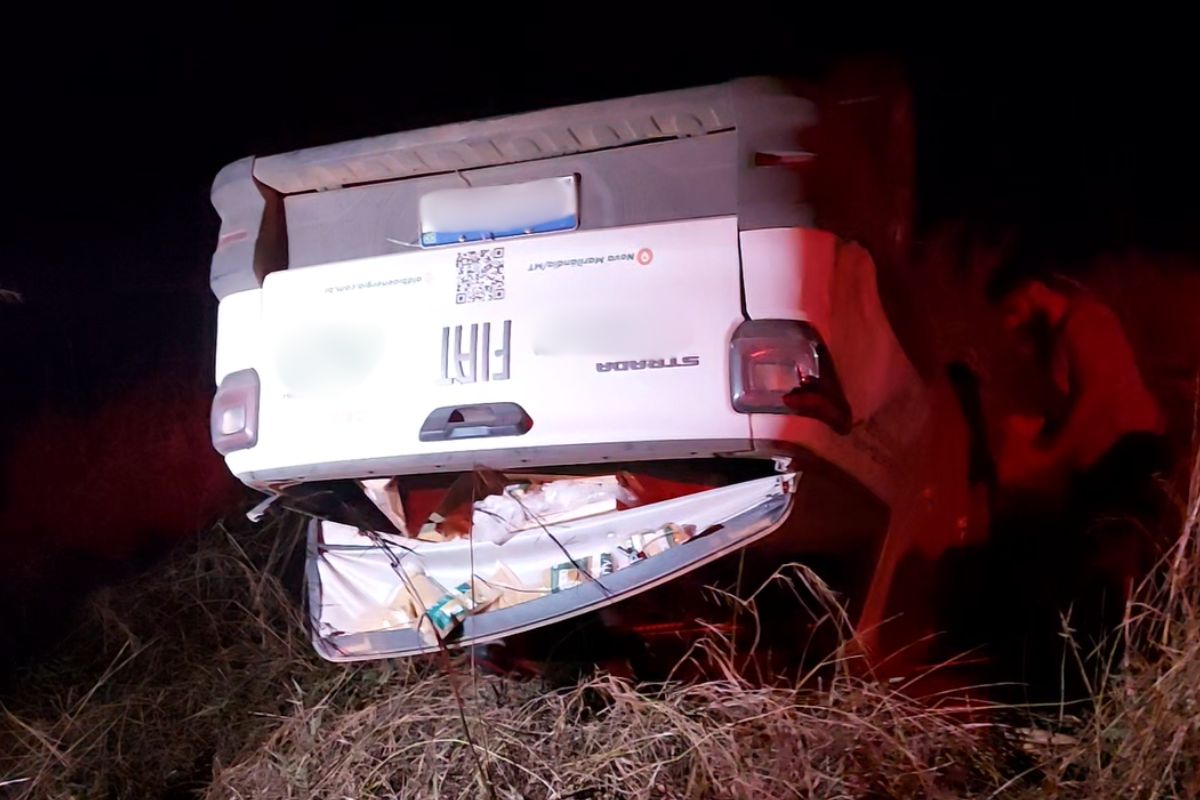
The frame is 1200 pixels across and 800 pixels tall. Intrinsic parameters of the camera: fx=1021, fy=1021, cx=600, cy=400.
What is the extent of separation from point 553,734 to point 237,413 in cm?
146

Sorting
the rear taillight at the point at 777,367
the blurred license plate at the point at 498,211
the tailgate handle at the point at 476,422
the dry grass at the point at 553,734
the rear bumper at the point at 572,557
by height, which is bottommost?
the dry grass at the point at 553,734

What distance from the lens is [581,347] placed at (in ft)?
9.58

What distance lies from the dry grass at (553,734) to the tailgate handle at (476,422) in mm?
723

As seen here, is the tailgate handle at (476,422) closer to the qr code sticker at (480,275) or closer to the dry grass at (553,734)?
the qr code sticker at (480,275)

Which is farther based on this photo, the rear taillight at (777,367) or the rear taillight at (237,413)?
the rear taillight at (237,413)

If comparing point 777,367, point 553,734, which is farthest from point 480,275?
point 553,734

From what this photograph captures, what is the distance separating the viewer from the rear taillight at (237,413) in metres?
3.28

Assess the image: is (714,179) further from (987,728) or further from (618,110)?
(987,728)

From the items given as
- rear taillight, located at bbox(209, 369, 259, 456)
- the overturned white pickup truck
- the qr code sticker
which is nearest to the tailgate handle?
the overturned white pickup truck

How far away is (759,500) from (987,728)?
3.19 ft

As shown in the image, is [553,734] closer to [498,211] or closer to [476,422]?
[476,422]

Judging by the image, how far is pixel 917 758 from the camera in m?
2.94

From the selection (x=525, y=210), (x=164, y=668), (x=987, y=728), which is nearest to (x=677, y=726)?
(x=987, y=728)

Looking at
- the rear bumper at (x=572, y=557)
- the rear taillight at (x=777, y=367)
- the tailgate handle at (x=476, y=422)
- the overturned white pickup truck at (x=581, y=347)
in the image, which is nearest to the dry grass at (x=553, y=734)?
the rear bumper at (x=572, y=557)
